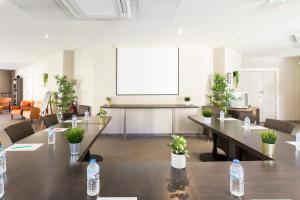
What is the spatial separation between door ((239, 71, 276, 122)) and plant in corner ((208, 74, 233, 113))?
8.29ft

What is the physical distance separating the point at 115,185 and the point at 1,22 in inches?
182

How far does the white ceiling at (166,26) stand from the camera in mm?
3525

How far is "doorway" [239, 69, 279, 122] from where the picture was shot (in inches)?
319

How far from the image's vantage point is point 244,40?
5617 mm

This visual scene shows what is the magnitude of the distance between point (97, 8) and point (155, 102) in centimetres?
363

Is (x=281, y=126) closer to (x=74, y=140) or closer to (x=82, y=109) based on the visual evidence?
(x=74, y=140)

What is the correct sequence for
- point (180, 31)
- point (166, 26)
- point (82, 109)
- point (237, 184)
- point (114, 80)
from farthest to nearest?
point (114, 80), point (82, 109), point (180, 31), point (166, 26), point (237, 184)

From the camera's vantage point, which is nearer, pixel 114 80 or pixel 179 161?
pixel 179 161

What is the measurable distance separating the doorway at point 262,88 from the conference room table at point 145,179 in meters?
6.81

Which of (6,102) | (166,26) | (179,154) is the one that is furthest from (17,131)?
(6,102)

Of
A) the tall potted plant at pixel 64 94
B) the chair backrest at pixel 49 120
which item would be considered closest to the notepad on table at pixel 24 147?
the chair backrest at pixel 49 120

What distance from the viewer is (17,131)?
2.64 metres

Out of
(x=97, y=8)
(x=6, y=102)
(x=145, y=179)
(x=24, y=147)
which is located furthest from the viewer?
(x=6, y=102)

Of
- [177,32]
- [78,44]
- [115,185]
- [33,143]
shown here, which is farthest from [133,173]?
[78,44]
